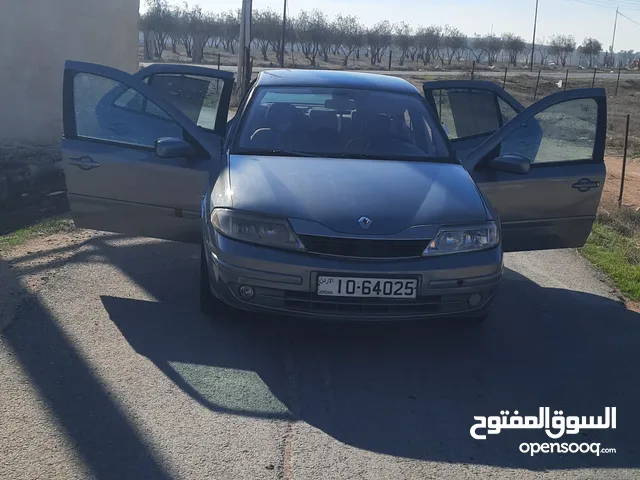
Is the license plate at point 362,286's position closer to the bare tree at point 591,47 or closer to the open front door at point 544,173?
the open front door at point 544,173

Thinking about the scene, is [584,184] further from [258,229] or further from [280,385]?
[280,385]

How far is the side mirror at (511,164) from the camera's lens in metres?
5.82

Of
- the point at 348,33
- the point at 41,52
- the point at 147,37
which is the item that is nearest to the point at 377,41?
the point at 348,33

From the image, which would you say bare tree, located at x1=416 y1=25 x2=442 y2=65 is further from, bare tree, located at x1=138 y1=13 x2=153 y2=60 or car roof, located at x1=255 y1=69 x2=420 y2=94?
car roof, located at x1=255 y1=69 x2=420 y2=94

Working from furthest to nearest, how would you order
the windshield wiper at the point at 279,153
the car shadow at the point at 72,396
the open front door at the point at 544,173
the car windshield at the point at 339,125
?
the open front door at the point at 544,173 → the car windshield at the point at 339,125 → the windshield wiper at the point at 279,153 → the car shadow at the point at 72,396

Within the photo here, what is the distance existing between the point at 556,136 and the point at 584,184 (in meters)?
0.52

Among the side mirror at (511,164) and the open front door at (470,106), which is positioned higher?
the open front door at (470,106)

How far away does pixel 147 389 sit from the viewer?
426 cm

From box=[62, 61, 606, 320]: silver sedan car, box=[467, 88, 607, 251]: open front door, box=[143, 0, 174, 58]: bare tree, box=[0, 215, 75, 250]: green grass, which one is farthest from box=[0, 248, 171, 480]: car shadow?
box=[143, 0, 174, 58]: bare tree

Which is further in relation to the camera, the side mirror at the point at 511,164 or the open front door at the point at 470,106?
the open front door at the point at 470,106

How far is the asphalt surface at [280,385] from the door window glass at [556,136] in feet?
3.63

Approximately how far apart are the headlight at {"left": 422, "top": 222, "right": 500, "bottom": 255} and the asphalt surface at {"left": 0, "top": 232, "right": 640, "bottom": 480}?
695mm

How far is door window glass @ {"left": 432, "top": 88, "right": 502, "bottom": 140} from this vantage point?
23.7 ft
